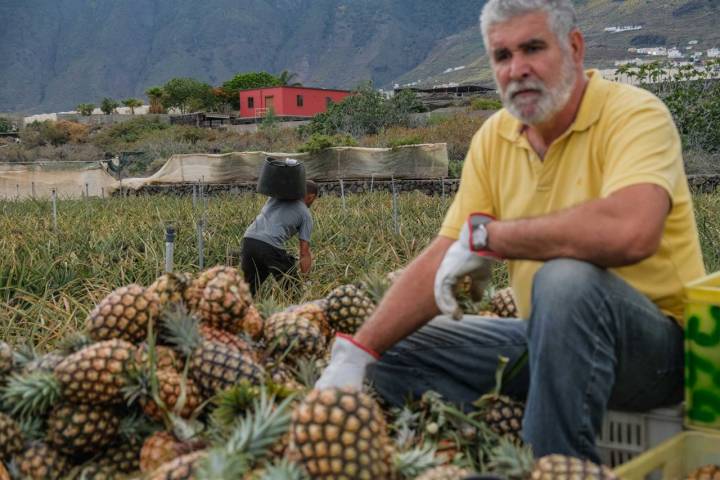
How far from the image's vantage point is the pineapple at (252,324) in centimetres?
281

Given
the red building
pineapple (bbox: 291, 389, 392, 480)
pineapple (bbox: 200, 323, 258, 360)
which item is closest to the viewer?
pineapple (bbox: 291, 389, 392, 480)

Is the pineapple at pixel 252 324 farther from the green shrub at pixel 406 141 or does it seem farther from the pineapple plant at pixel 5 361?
the green shrub at pixel 406 141

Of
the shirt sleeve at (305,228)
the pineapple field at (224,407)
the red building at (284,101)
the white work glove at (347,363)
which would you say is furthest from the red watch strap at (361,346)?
the red building at (284,101)

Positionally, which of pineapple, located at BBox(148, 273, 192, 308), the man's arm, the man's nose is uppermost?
the man's nose

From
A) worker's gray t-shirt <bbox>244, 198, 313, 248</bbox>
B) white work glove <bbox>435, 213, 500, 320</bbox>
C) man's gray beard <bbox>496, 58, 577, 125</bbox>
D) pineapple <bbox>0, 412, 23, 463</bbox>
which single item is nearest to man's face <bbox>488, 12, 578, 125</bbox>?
man's gray beard <bbox>496, 58, 577, 125</bbox>

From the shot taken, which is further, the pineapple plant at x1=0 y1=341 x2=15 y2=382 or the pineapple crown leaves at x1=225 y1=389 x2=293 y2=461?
the pineapple plant at x1=0 y1=341 x2=15 y2=382

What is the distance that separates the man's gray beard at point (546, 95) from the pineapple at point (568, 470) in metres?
1.09

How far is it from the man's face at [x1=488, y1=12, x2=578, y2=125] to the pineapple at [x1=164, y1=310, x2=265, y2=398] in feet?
3.63

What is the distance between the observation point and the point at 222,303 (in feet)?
8.74

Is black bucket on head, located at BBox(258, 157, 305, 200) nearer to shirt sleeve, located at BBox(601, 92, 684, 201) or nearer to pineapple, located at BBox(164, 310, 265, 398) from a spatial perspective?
pineapple, located at BBox(164, 310, 265, 398)

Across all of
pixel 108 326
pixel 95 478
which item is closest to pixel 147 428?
pixel 95 478

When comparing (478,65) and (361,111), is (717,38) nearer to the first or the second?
(478,65)

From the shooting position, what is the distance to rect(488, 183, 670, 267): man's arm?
83.4 inches

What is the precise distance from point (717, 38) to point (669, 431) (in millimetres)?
A: 85884
